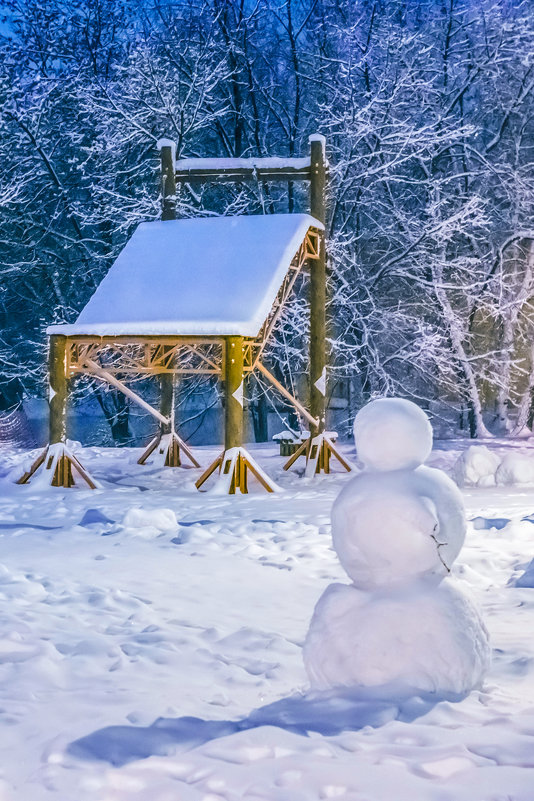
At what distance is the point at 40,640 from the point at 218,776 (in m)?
2.06

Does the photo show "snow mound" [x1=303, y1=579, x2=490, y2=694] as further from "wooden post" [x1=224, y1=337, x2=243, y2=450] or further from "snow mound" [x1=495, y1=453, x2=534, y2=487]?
"snow mound" [x1=495, y1=453, x2=534, y2=487]

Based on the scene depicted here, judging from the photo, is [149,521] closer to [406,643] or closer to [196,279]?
[196,279]

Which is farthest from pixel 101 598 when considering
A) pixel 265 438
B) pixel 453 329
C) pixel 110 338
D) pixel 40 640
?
pixel 265 438

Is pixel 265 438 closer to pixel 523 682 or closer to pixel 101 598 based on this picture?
pixel 101 598

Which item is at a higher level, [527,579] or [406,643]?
[406,643]

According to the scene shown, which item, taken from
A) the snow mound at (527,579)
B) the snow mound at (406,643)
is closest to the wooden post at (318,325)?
the snow mound at (527,579)

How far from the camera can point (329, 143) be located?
18.2 meters

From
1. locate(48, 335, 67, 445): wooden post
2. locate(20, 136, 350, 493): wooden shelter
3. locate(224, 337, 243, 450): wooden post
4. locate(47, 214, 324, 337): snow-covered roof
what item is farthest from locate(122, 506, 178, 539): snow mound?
locate(48, 335, 67, 445): wooden post

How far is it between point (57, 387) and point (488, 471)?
5.70 m

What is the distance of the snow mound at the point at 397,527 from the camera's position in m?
3.72

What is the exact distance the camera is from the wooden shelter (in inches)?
433

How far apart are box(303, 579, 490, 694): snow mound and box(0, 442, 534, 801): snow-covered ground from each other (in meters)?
0.10

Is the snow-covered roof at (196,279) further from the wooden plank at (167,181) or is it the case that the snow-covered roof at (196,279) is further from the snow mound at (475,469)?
the snow mound at (475,469)

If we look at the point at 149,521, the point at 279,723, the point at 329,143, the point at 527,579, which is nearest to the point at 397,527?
the point at 279,723
